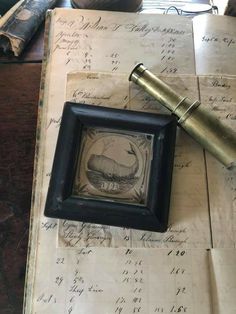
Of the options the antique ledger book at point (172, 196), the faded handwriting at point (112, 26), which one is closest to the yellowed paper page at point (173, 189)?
the antique ledger book at point (172, 196)

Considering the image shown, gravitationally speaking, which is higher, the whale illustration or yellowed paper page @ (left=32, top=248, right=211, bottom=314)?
the whale illustration

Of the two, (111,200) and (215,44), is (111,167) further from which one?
(215,44)

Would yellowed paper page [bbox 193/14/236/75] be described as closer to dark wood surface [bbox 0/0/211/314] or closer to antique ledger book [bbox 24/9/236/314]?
antique ledger book [bbox 24/9/236/314]

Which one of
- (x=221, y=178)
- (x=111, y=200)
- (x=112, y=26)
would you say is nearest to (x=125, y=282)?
(x=111, y=200)

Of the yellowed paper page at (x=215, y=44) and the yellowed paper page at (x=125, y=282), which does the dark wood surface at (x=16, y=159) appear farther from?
the yellowed paper page at (x=215, y=44)

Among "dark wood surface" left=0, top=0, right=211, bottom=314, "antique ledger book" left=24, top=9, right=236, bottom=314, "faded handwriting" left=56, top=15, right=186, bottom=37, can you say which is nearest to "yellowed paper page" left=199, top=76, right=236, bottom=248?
"antique ledger book" left=24, top=9, right=236, bottom=314

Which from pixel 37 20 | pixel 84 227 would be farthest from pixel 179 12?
pixel 84 227
